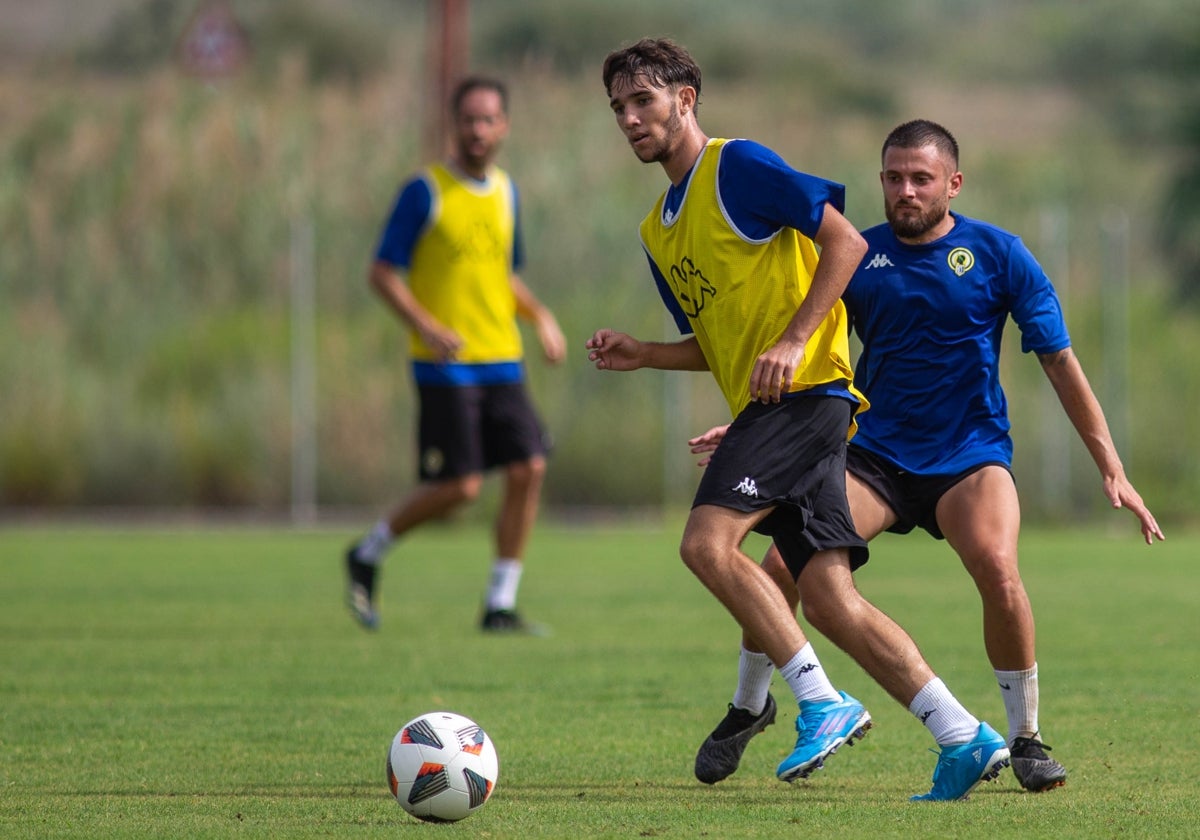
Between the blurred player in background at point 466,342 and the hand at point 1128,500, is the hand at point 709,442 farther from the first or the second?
the blurred player in background at point 466,342

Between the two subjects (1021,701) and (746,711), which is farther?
(746,711)

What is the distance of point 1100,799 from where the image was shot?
5.28m

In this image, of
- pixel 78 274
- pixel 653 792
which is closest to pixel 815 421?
pixel 653 792

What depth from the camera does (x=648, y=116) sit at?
5.42 m

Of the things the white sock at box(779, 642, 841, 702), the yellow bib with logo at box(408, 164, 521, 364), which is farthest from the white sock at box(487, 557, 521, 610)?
the white sock at box(779, 642, 841, 702)

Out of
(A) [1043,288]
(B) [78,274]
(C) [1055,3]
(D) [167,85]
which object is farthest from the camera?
(C) [1055,3]

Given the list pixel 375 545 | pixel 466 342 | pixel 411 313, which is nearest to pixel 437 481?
pixel 375 545

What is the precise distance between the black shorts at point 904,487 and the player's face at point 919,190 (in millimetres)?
701

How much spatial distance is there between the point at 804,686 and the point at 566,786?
800 mm

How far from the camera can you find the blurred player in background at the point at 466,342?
32.1 feet

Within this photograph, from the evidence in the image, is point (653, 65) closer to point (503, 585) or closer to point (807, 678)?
point (807, 678)

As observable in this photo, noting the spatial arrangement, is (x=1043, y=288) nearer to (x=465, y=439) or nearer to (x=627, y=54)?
(x=627, y=54)

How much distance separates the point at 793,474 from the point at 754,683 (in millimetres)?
848

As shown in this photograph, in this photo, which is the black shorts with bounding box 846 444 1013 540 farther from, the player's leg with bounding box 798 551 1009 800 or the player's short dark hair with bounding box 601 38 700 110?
the player's short dark hair with bounding box 601 38 700 110
